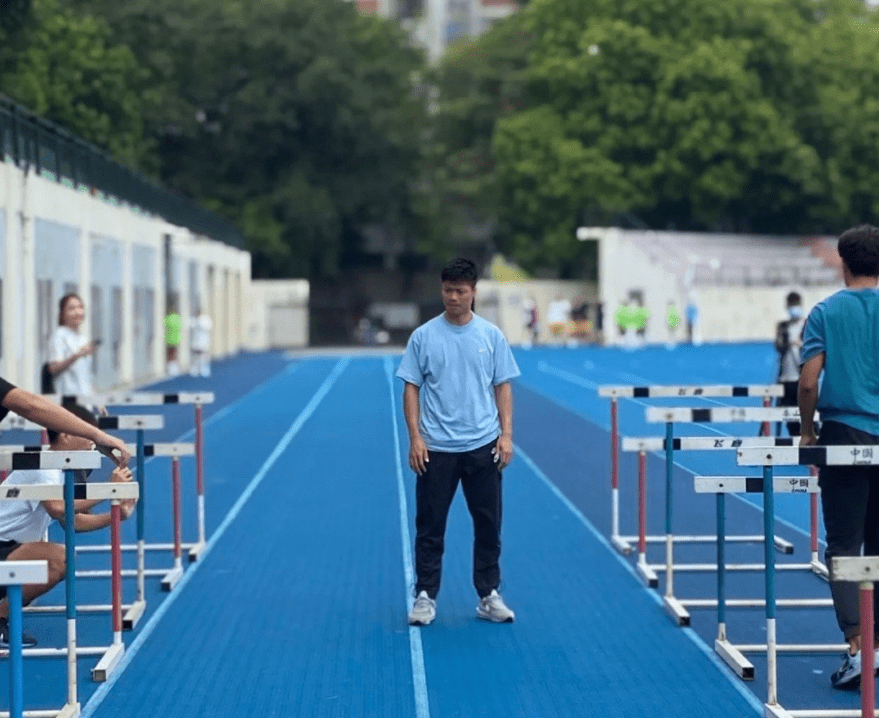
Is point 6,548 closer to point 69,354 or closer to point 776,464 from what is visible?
Answer: point 776,464

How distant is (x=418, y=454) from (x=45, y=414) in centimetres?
264

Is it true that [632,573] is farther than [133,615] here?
Yes

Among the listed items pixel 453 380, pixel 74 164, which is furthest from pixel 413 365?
pixel 74 164

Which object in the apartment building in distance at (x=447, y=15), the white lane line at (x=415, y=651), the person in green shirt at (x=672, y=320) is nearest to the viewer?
the white lane line at (x=415, y=651)

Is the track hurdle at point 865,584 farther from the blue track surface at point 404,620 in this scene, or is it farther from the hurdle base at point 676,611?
the hurdle base at point 676,611

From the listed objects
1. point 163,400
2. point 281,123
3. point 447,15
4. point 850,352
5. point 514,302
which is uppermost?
point 447,15

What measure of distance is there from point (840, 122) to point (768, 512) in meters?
61.1

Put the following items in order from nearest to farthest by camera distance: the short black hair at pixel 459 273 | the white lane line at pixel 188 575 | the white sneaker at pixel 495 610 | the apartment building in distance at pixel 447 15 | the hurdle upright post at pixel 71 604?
the hurdle upright post at pixel 71 604, the white lane line at pixel 188 575, the short black hair at pixel 459 273, the white sneaker at pixel 495 610, the apartment building in distance at pixel 447 15

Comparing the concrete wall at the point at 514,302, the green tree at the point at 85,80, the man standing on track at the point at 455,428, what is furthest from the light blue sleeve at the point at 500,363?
the concrete wall at the point at 514,302

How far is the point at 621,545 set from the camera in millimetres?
10664

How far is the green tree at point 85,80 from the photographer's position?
1861 inches

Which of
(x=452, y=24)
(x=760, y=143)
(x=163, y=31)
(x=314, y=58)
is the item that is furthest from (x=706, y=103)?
(x=452, y=24)

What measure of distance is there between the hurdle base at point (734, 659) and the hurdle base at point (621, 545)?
2.80 metres

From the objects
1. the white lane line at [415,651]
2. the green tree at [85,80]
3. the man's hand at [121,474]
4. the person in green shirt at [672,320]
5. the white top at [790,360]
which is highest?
the green tree at [85,80]
